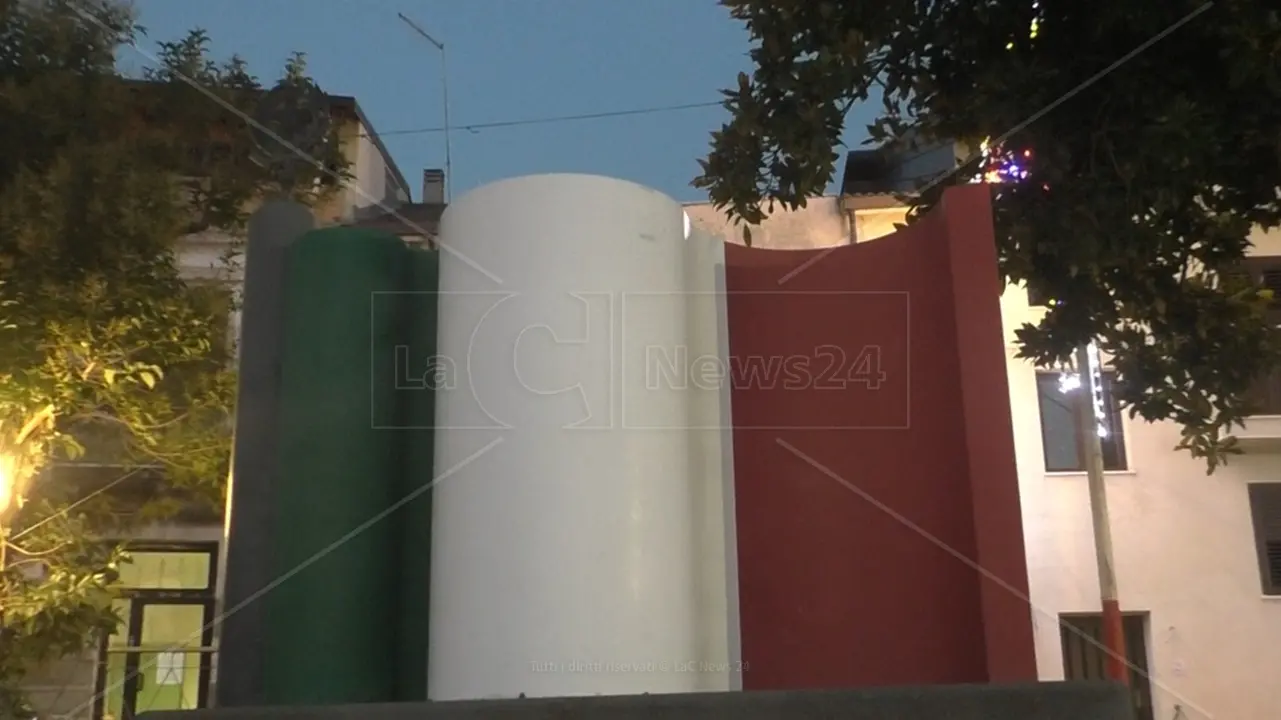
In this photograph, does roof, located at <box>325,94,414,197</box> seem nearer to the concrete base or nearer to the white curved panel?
the white curved panel

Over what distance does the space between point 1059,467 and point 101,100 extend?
9.32 m

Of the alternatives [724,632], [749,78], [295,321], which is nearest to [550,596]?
[724,632]

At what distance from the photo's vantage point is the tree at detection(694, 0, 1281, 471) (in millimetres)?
4320

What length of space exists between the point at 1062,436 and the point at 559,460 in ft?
35.3

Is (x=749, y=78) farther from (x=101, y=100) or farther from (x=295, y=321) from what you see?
(x=101, y=100)

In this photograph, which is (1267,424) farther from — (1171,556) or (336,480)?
(336,480)

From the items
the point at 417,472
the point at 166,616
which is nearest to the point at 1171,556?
the point at 166,616

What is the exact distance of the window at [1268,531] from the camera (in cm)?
1135

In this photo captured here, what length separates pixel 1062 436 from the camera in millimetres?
11727

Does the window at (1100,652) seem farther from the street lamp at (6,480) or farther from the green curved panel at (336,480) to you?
the green curved panel at (336,480)

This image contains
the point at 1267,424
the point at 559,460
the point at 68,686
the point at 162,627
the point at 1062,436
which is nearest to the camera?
the point at 559,460

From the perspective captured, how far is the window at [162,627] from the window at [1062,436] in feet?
26.5

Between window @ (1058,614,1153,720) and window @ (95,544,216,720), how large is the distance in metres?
7.70

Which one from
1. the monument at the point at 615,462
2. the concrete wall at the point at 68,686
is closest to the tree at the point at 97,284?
the concrete wall at the point at 68,686
